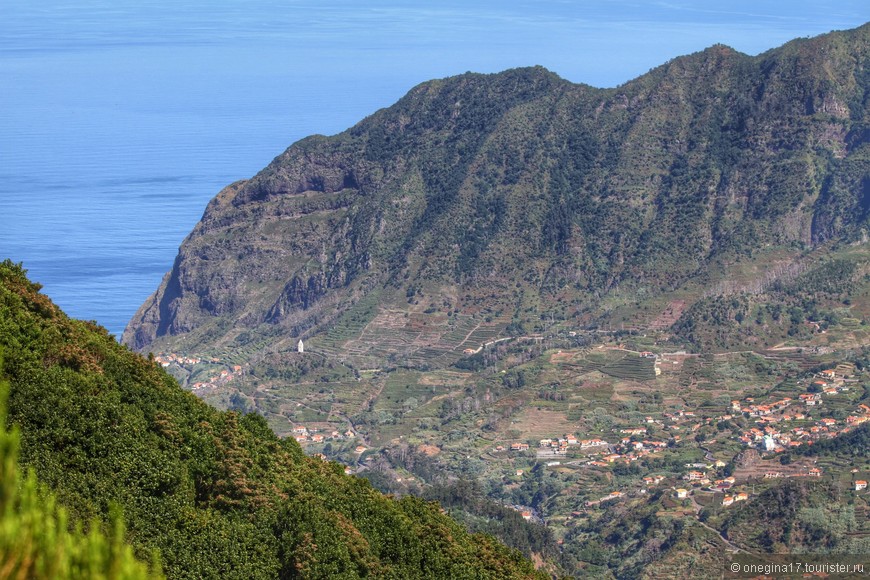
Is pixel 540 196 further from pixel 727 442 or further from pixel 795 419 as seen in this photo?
pixel 727 442

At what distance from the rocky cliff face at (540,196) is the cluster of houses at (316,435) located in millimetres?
23345

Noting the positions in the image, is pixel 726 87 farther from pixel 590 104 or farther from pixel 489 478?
pixel 489 478

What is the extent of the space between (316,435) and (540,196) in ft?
126

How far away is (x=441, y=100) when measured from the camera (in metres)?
129

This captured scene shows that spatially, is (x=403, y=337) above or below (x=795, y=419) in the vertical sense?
above

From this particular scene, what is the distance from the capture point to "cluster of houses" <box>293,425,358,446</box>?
86.2 meters

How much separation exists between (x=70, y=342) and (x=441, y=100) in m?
101

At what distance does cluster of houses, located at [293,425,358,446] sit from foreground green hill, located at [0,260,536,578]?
2006 inches

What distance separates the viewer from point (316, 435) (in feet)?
286

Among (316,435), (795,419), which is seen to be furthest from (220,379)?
(795,419)

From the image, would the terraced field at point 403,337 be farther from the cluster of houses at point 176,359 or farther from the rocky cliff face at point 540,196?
the cluster of houses at point 176,359

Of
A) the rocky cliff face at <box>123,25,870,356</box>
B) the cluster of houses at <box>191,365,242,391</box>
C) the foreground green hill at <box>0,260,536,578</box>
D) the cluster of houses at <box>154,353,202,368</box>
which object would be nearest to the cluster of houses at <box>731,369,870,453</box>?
the rocky cliff face at <box>123,25,870,356</box>

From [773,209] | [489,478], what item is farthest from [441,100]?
[489,478]

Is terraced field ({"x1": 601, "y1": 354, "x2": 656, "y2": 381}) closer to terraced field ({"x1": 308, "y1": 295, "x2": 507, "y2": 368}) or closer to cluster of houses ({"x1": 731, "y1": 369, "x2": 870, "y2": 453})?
cluster of houses ({"x1": 731, "y1": 369, "x2": 870, "y2": 453})
